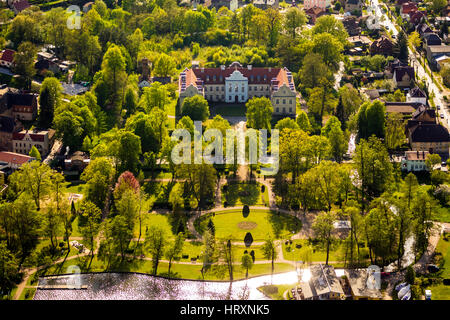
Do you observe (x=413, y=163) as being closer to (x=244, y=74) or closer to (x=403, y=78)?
(x=403, y=78)

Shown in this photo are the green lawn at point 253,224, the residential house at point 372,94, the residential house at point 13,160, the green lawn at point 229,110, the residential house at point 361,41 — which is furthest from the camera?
the residential house at point 361,41

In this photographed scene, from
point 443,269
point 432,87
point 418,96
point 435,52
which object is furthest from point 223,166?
point 435,52

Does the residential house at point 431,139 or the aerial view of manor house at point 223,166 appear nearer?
the aerial view of manor house at point 223,166

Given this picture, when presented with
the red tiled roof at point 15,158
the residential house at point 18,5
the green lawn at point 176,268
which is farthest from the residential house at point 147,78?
the green lawn at point 176,268

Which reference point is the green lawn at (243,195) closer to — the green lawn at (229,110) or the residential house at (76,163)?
the residential house at (76,163)

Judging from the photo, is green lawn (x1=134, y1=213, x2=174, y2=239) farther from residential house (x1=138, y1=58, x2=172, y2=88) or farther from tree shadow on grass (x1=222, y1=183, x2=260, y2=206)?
residential house (x1=138, y1=58, x2=172, y2=88)

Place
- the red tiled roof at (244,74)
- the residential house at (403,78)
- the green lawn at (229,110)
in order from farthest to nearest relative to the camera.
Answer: the residential house at (403,78) → the red tiled roof at (244,74) → the green lawn at (229,110)
